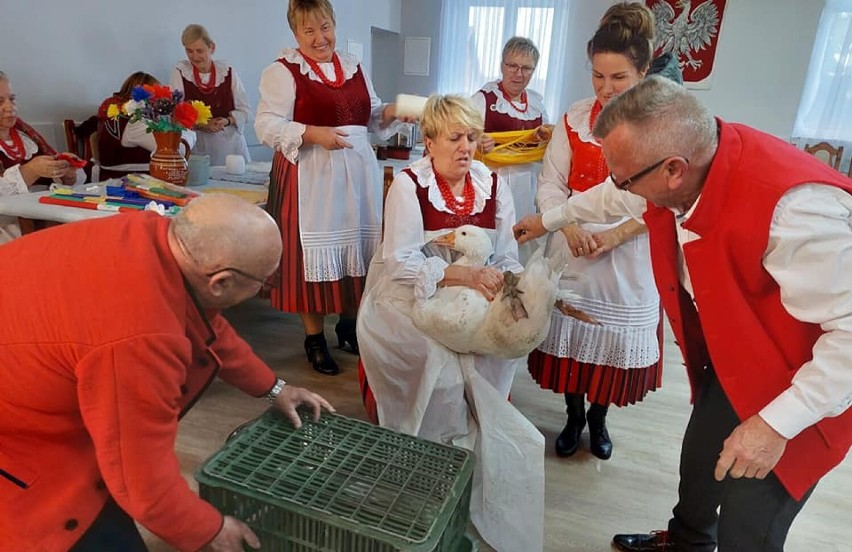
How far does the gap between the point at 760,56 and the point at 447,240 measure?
468 cm

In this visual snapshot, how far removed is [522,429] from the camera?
1.59 meters

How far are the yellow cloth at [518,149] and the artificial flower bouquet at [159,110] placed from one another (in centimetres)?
112

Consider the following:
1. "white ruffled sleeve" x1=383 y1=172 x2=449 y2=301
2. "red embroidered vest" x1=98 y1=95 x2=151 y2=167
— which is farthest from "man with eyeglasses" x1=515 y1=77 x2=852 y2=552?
"red embroidered vest" x1=98 y1=95 x2=151 y2=167

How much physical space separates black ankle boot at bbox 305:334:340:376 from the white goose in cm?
100

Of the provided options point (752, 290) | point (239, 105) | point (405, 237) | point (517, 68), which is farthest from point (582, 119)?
point (239, 105)

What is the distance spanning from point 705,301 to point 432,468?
65cm

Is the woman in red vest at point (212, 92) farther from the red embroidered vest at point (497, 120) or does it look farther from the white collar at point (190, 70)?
the red embroidered vest at point (497, 120)

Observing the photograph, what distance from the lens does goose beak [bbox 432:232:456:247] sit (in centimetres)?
174

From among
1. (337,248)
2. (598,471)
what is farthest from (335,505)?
(337,248)

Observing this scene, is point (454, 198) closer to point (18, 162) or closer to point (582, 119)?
point (582, 119)

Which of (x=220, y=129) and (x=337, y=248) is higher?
(x=220, y=129)

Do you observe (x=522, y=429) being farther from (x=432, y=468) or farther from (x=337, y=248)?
(x=337, y=248)

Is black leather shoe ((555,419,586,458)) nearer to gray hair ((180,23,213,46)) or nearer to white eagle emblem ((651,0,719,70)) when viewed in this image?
gray hair ((180,23,213,46))

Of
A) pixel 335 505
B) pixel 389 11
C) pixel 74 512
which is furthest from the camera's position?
pixel 389 11
